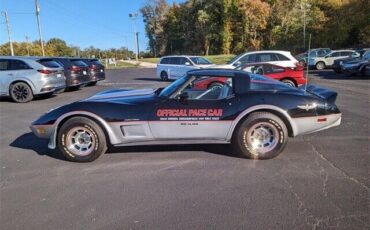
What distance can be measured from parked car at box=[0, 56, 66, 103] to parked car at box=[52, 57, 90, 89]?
7.43ft

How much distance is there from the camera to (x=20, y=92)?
491 inches

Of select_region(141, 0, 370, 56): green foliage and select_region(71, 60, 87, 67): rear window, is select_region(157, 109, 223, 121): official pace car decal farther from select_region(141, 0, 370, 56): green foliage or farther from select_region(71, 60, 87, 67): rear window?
select_region(141, 0, 370, 56): green foliage

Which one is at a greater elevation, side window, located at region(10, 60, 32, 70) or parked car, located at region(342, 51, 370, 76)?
side window, located at region(10, 60, 32, 70)

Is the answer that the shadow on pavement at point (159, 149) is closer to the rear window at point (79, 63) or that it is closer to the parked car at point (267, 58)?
the parked car at point (267, 58)

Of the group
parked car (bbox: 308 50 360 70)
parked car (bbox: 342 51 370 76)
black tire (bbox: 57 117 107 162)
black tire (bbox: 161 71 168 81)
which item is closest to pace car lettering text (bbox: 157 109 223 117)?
black tire (bbox: 57 117 107 162)

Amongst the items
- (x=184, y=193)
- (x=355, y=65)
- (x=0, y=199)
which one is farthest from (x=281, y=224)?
(x=355, y=65)

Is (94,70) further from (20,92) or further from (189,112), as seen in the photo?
(189,112)

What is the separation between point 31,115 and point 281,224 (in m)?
8.23

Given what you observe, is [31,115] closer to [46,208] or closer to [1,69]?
[1,69]

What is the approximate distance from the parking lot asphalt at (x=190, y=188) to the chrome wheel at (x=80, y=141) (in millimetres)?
213

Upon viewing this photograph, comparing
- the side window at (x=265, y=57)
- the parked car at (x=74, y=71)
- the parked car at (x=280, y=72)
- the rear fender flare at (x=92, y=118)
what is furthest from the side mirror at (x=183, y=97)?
the parked car at (x=74, y=71)

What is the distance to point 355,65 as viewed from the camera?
757 inches

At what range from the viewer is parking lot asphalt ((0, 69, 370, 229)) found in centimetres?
355

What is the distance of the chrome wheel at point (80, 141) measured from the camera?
5344 millimetres
